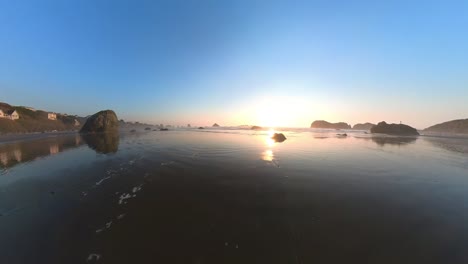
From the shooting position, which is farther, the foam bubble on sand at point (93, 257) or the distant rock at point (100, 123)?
the distant rock at point (100, 123)

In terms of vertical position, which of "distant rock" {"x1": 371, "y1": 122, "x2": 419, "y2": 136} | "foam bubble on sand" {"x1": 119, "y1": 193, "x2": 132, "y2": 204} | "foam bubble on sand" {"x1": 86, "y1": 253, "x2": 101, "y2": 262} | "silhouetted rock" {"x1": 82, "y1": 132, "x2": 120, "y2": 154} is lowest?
"foam bubble on sand" {"x1": 86, "y1": 253, "x2": 101, "y2": 262}

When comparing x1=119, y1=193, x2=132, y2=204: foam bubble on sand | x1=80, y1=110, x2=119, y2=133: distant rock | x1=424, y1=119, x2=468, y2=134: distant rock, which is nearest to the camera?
x1=119, y1=193, x2=132, y2=204: foam bubble on sand

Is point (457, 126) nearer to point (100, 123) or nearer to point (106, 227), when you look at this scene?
point (106, 227)

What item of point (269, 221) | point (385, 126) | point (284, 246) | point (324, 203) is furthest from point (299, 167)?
point (385, 126)

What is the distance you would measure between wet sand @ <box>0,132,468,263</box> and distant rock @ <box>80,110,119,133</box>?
78.0 meters

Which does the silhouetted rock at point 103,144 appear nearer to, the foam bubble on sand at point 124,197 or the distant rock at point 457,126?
the foam bubble on sand at point 124,197

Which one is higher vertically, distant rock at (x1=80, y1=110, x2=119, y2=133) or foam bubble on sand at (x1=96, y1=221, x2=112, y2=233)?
distant rock at (x1=80, y1=110, x2=119, y2=133)

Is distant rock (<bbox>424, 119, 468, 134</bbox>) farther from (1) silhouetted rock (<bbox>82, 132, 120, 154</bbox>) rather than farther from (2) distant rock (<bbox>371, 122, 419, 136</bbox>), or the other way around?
(1) silhouetted rock (<bbox>82, 132, 120, 154</bbox>)

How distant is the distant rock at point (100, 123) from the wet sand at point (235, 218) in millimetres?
78022

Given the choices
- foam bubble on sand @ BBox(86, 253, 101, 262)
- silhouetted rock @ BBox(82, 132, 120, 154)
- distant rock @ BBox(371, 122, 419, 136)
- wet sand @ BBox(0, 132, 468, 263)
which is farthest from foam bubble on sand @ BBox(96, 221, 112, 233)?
distant rock @ BBox(371, 122, 419, 136)

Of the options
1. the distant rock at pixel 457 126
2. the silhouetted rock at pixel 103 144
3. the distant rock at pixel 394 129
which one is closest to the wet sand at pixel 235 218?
the silhouetted rock at pixel 103 144

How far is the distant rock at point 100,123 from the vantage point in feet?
264

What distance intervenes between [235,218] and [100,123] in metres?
95.2

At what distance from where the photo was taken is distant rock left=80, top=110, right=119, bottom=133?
80.6 metres
